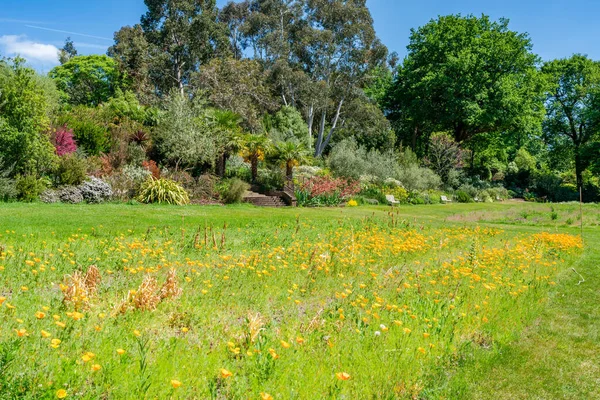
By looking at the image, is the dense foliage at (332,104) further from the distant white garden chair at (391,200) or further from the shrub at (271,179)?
the distant white garden chair at (391,200)

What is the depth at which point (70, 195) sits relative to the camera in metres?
14.1

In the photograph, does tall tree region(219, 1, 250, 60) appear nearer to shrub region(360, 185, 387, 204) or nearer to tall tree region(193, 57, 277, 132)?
tall tree region(193, 57, 277, 132)

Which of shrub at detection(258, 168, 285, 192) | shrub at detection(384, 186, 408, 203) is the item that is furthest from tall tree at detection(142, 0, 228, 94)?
shrub at detection(384, 186, 408, 203)

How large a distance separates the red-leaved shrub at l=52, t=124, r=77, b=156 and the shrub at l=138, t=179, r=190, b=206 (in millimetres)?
3107

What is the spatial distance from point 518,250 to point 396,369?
6.21 m

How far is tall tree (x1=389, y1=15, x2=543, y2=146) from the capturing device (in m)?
31.9

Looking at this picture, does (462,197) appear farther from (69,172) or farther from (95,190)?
(69,172)

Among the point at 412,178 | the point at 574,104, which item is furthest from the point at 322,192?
the point at 574,104

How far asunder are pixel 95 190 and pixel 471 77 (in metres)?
28.1

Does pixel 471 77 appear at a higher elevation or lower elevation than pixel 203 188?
higher

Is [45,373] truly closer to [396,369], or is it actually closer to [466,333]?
[396,369]

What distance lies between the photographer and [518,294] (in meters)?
5.75

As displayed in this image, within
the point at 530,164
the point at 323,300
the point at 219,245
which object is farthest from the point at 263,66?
→ the point at 323,300

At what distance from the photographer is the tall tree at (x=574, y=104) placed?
38156 mm
